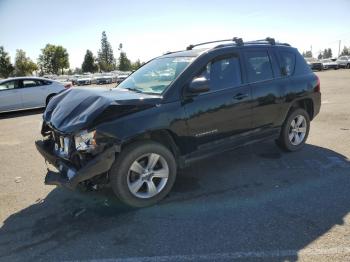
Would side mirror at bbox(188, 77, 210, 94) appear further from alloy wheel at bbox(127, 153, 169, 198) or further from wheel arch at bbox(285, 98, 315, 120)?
wheel arch at bbox(285, 98, 315, 120)

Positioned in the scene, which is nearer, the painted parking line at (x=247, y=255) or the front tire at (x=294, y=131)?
the painted parking line at (x=247, y=255)

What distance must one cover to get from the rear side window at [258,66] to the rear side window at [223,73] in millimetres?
237

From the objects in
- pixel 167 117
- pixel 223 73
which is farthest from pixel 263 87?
pixel 167 117

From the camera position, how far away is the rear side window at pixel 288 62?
5.89 metres

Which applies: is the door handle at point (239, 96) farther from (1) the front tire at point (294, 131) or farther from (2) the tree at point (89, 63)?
(2) the tree at point (89, 63)

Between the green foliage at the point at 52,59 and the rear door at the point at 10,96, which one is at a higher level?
the green foliage at the point at 52,59

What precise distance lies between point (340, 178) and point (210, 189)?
185 centimetres

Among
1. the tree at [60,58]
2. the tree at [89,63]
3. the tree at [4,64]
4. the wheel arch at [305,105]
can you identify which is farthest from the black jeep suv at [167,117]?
the tree at [89,63]

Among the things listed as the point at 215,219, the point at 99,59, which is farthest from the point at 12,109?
the point at 99,59

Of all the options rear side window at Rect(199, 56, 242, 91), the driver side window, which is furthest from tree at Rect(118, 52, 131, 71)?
rear side window at Rect(199, 56, 242, 91)

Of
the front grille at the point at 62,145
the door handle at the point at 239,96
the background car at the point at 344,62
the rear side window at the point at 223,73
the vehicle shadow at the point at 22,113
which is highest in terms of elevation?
the background car at the point at 344,62

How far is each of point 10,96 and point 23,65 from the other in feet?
231

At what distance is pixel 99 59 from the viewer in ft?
322

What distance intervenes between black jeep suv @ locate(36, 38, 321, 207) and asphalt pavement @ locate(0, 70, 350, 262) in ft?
1.35
